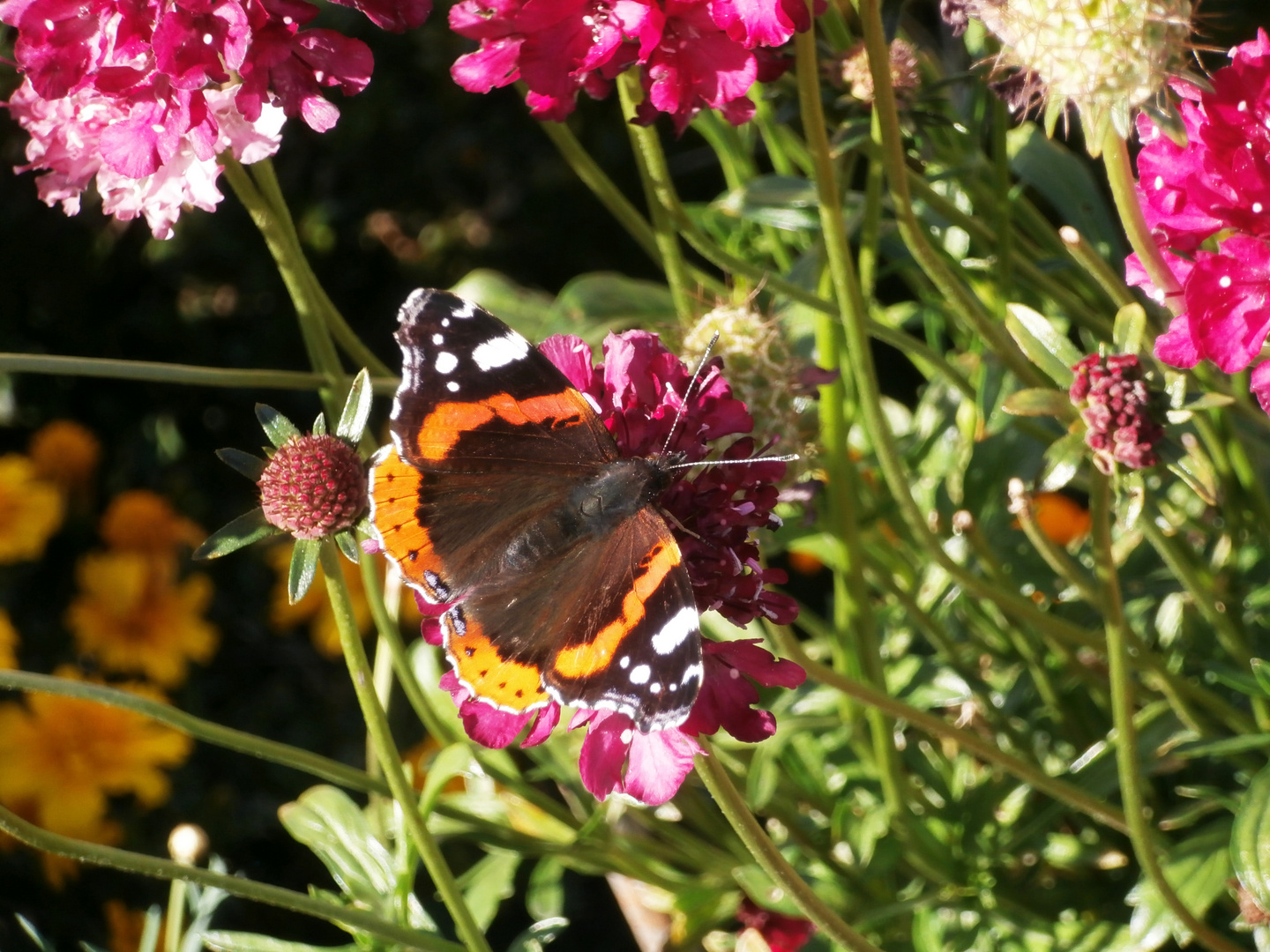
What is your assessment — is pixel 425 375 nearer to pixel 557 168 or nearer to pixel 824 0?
pixel 824 0

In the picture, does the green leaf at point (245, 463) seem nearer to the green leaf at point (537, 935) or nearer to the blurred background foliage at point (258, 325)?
the green leaf at point (537, 935)

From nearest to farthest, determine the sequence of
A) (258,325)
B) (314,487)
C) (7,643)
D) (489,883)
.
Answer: (314,487) → (489,883) → (7,643) → (258,325)

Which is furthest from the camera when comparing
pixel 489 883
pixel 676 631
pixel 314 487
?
pixel 489 883

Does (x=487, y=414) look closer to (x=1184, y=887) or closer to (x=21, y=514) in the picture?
(x=1184, y=887)

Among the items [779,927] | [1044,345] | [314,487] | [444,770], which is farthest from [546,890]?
[1044,345]

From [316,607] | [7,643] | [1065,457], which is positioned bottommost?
[316,607]

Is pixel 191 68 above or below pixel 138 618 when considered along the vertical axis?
above

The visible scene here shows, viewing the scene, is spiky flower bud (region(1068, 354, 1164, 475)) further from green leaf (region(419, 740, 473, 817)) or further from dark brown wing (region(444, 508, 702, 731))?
green leaf (region(419, 740, 473, 817))

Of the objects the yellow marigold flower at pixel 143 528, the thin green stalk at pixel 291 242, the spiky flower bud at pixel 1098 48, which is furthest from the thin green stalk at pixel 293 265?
the yellow marigold flower at pixel 143 528
